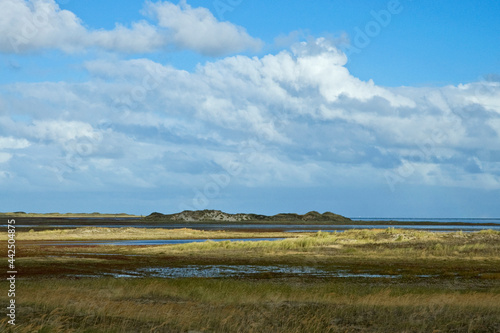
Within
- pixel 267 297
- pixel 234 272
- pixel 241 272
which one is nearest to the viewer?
pixel 267 297

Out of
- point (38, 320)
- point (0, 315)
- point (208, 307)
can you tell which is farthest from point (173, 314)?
point (0, 315)

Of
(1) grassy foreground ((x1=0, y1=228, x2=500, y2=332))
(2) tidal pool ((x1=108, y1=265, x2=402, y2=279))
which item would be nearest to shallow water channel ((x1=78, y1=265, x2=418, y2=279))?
(2) tidal pool ((x1=108, y1=265, x2=402, y2=279))

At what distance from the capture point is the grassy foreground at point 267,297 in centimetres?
1503

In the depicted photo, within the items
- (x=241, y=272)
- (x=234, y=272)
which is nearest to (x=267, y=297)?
(x=241, y=272)

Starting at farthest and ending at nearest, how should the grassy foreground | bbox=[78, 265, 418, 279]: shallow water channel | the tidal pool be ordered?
the tidal pool → bbox=[78, 265, 418, 279]: shallow water channel → the grassy foreground

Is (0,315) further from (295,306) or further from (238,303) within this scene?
(295,306)

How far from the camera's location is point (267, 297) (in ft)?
68.6

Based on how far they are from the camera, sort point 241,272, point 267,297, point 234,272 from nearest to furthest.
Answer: point 267,297, point 241,272, point 234,272

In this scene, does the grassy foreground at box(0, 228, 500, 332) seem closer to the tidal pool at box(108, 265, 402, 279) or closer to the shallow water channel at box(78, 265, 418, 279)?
the shallow water channel at box(78, 265, 418, 279)

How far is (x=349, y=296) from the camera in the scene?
71.8ft

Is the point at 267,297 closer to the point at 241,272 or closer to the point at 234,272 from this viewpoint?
the point at 241,272

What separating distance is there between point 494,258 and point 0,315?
42760 millimetres

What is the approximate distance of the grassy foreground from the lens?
15.0 m

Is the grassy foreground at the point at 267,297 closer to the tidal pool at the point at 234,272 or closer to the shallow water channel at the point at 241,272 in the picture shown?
the shallow water channel at the point at 241,272
